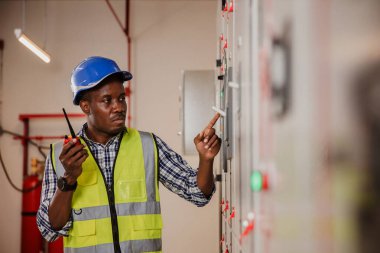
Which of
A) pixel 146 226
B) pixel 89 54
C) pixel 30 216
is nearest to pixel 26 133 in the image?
pixel 30 216

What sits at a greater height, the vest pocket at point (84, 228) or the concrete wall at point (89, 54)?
the concrete wall at point (89, 54)

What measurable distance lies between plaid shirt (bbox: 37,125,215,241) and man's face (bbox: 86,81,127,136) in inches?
4.0

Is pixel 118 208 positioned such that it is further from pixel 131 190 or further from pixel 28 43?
pixel 28 43

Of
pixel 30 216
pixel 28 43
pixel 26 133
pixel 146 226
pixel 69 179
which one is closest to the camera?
pixel 69 179

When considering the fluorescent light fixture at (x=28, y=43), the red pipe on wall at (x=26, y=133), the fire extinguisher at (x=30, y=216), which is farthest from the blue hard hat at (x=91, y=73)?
the fire extinguisher at (x=30, y=216)

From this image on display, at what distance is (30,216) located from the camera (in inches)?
184

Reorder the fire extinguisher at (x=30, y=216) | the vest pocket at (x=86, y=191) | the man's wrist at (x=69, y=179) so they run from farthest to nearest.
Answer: the fire extinguisher at (x=30, y=216)
the vest pocket at (x=86, y=191)
the man's wrist at (x=69, y=179)

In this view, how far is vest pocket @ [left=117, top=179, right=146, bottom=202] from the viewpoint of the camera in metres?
1.82

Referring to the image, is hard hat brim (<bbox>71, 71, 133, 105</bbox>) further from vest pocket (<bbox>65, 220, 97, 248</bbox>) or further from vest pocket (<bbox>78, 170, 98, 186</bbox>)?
vest pocket (<bbox>65, 220, 97, 248</bbox>)

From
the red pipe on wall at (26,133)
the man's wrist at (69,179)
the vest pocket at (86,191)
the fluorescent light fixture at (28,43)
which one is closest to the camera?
the man's wrist at (69,179)

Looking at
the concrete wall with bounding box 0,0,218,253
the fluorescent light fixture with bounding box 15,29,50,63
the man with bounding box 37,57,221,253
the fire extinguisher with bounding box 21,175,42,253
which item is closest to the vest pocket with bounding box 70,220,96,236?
the man with bounding box 37,57,221,253

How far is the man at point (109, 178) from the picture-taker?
67.7 inches

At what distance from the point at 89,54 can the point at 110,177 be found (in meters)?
3.54

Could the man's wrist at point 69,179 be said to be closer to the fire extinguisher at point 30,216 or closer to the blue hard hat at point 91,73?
the blue hard hat at point 91,73
